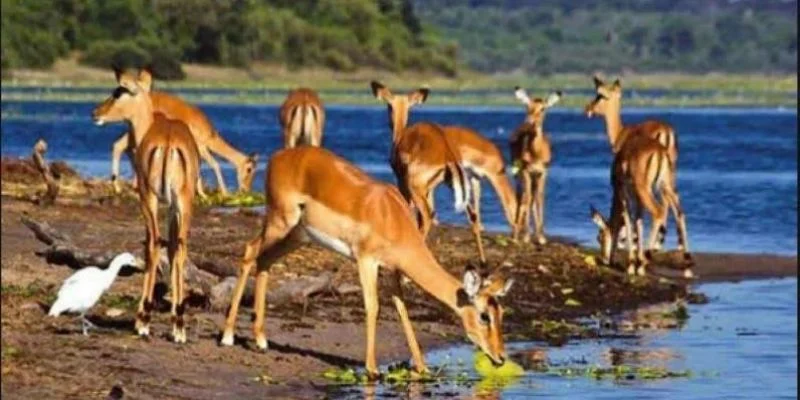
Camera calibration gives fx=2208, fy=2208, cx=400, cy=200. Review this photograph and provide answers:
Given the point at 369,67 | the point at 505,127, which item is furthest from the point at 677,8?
the point at 505,127

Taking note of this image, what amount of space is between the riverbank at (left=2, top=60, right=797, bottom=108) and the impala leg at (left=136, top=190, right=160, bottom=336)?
54.2 m

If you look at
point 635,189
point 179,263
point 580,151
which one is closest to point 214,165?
point 635,189

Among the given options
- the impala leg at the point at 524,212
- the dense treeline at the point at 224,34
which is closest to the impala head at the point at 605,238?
the impala leg at the point at 524,212

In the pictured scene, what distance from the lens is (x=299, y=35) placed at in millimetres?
100125

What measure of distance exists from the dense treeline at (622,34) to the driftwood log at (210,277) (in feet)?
456

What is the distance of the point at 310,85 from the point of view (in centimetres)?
9969

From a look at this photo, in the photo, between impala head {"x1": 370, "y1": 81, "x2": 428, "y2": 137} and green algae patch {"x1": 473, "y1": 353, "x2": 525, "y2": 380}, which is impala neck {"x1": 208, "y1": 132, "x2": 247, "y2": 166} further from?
green algae patch {"x1": 473, "y1": 353, "x2": 525, "y2": 380}

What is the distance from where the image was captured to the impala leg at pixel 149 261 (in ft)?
50.8

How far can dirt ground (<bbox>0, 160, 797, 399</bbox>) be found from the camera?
46.8 ft

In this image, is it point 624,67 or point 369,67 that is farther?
point 624,67

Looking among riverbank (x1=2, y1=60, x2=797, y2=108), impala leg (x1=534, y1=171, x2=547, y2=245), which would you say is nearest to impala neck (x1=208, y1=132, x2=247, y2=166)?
impala leg (x1=534, y1=171, x2=547, y2=245)

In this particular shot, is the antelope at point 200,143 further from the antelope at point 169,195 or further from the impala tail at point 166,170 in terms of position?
the impala tail at point 166,170

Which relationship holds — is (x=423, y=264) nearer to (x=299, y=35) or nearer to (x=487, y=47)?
(x=299, y=35)

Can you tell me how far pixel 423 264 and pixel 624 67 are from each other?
497 feet
